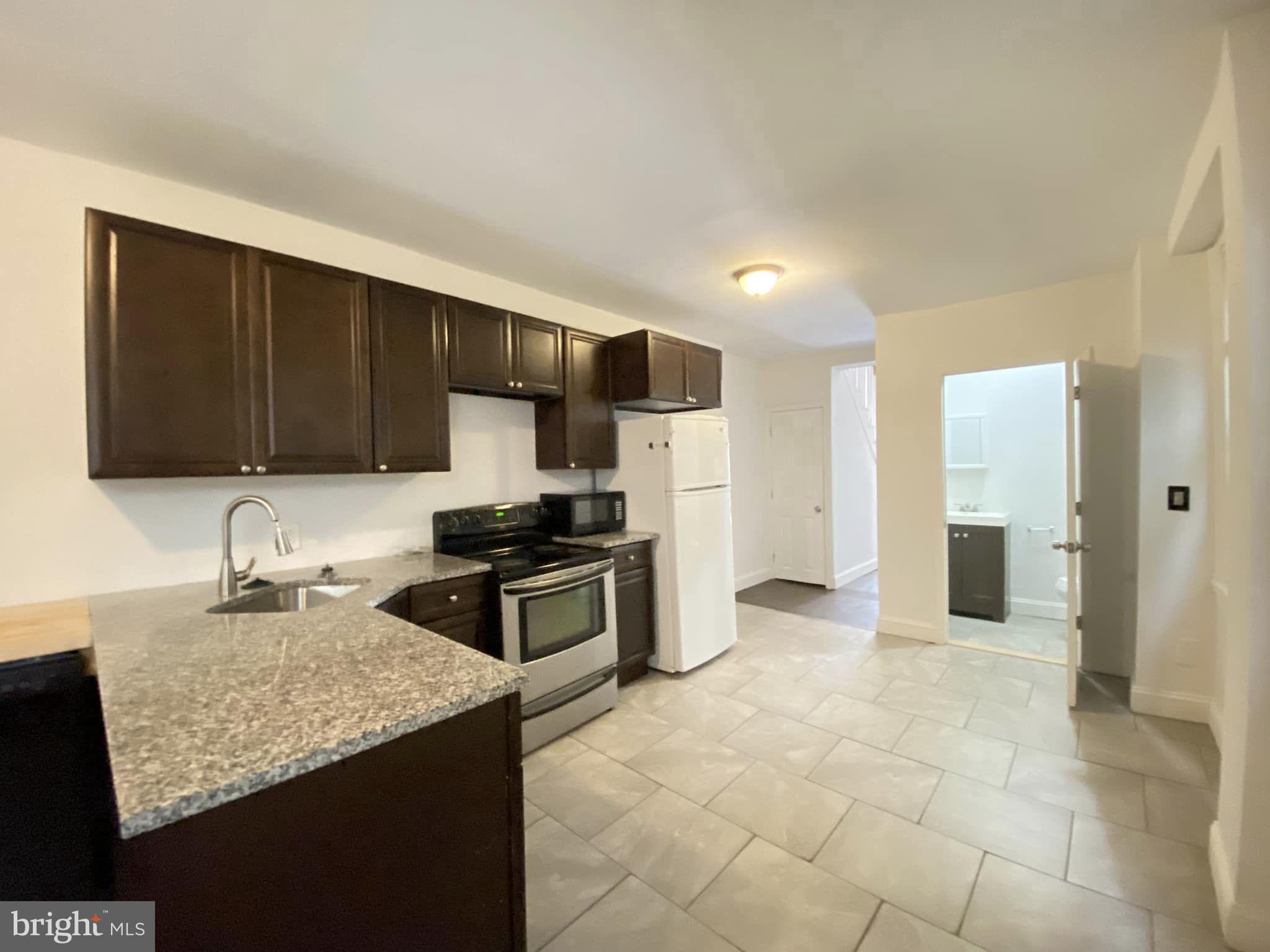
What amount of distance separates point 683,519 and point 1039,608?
3.33 m

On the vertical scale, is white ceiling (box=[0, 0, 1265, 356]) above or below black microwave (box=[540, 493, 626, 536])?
above

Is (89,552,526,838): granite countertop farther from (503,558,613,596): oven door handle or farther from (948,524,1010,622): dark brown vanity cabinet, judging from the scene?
(948,524,1010,622): dark brown vanity cabinet

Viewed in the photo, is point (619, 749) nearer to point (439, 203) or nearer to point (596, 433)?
point (596, 433)

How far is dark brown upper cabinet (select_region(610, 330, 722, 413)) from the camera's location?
3.44m

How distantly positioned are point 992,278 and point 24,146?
464 cm

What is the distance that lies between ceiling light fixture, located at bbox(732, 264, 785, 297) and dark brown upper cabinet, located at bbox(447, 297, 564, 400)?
117 centimetres

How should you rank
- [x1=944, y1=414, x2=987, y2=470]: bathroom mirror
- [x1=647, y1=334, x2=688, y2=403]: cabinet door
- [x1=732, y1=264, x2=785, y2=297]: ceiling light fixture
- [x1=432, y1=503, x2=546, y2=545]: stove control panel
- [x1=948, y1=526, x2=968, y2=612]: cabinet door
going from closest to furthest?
1. [x1=432, y1=503, x2=546, y2=545]: stove control panel
2. [x1=732, y1=264, x2=785, y2=297]: ceiling light fixture
3. [x1=647, y1=334, x2=688, y2=403]: cabinet door
4. [x1=948, y1=526, x2=968, y2=612]: cabinet door
5. [x1=944, y1=414, x2=987, y2=470]: bathroom mirror

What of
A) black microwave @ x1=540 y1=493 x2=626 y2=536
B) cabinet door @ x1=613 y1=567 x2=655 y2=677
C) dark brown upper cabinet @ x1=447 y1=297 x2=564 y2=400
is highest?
dark brown upper cabinet @ x1=447 y1=297 x2=564 y2=400

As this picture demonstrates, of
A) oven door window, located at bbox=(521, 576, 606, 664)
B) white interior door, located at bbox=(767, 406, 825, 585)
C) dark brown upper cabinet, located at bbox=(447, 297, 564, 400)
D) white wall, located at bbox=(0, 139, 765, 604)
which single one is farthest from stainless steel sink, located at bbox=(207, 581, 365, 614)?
white interior door, located at bbox=(767, 406, 825, 585)

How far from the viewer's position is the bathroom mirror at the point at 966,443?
4.57 metres

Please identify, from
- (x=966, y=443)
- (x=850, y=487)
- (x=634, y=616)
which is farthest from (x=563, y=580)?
(x=850, y=487)

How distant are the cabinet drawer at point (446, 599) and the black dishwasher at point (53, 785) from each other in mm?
965

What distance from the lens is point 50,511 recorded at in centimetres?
184

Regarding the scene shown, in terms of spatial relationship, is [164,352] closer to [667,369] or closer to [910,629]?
→ [667,369]
